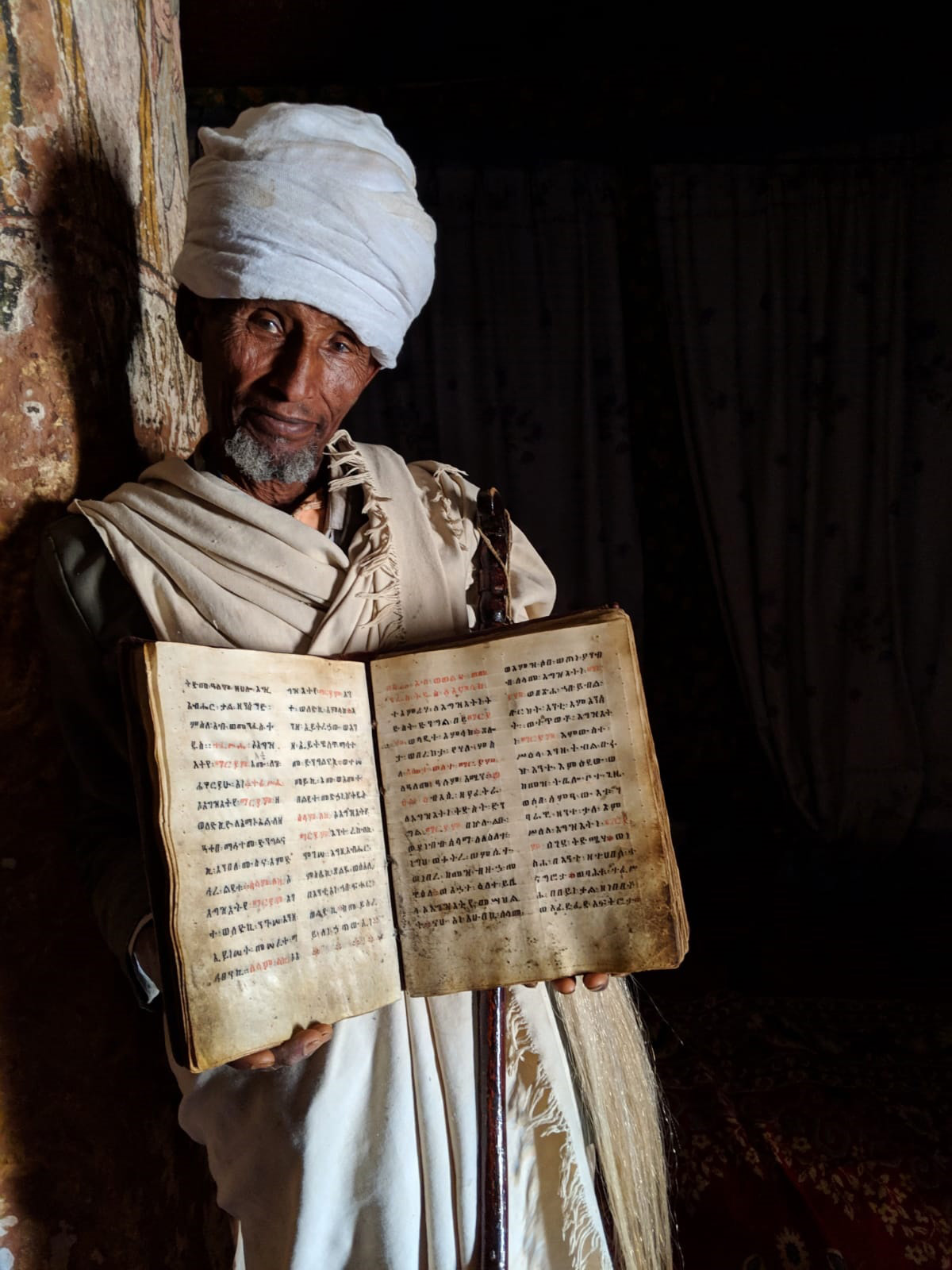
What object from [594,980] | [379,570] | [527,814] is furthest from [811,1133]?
[379,570]

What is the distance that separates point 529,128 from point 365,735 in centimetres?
246

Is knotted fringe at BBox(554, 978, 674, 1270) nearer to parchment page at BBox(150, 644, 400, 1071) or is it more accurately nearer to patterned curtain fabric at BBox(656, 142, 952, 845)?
parchment page at BBox(150, 644, 400, 1071)

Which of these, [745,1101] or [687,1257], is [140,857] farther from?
A: [745,1101]

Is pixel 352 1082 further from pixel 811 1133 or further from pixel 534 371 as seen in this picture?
pixel 534 371

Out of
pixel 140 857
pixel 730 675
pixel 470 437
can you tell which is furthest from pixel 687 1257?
pixel 470 437

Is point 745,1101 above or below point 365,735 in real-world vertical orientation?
below

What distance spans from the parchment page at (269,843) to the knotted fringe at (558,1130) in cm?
23

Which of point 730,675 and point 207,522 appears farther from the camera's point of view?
point 730,675

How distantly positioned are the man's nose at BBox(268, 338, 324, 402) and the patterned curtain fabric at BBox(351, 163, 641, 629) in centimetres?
180

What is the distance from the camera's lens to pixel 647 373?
2732 millimetres

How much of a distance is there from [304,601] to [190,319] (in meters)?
0.39

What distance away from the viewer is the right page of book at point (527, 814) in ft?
2.43

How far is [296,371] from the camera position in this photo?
34.9 inches

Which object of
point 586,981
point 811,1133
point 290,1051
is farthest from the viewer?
point 811,1133
